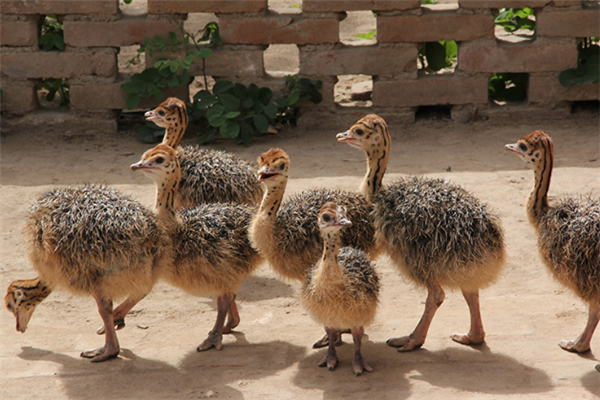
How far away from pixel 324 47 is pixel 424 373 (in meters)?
6.00

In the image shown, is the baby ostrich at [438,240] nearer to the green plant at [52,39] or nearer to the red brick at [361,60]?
the red brick at [361,60]

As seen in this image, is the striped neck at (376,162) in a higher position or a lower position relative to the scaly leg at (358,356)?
higher

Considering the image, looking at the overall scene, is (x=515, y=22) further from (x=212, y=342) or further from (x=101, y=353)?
(x=101, y=353)

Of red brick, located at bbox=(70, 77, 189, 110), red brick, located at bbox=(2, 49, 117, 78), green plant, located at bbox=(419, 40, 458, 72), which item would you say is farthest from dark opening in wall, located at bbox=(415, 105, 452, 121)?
red brick, located at bbox=(2, 49, 117, 78)

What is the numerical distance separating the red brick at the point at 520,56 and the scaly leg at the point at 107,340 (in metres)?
6.50

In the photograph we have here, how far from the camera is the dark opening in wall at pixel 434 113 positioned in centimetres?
1032

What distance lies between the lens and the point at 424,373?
491 cm

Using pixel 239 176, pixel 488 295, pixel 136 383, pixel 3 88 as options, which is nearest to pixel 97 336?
pixel 136 383

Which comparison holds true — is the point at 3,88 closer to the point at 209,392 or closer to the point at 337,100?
the point at 337,100

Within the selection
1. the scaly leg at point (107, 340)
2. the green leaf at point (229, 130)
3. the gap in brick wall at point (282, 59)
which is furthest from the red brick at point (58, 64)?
the scaly leg at point (107, 340)

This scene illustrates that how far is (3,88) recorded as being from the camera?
10.1m

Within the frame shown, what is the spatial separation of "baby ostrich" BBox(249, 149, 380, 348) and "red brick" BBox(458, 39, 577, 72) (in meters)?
5.19

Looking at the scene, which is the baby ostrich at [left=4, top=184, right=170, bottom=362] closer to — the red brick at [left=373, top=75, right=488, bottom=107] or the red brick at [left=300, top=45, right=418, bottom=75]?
the red brick at [left=300, top=45, right=418, bottom=75]

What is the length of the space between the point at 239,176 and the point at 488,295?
237 cm
